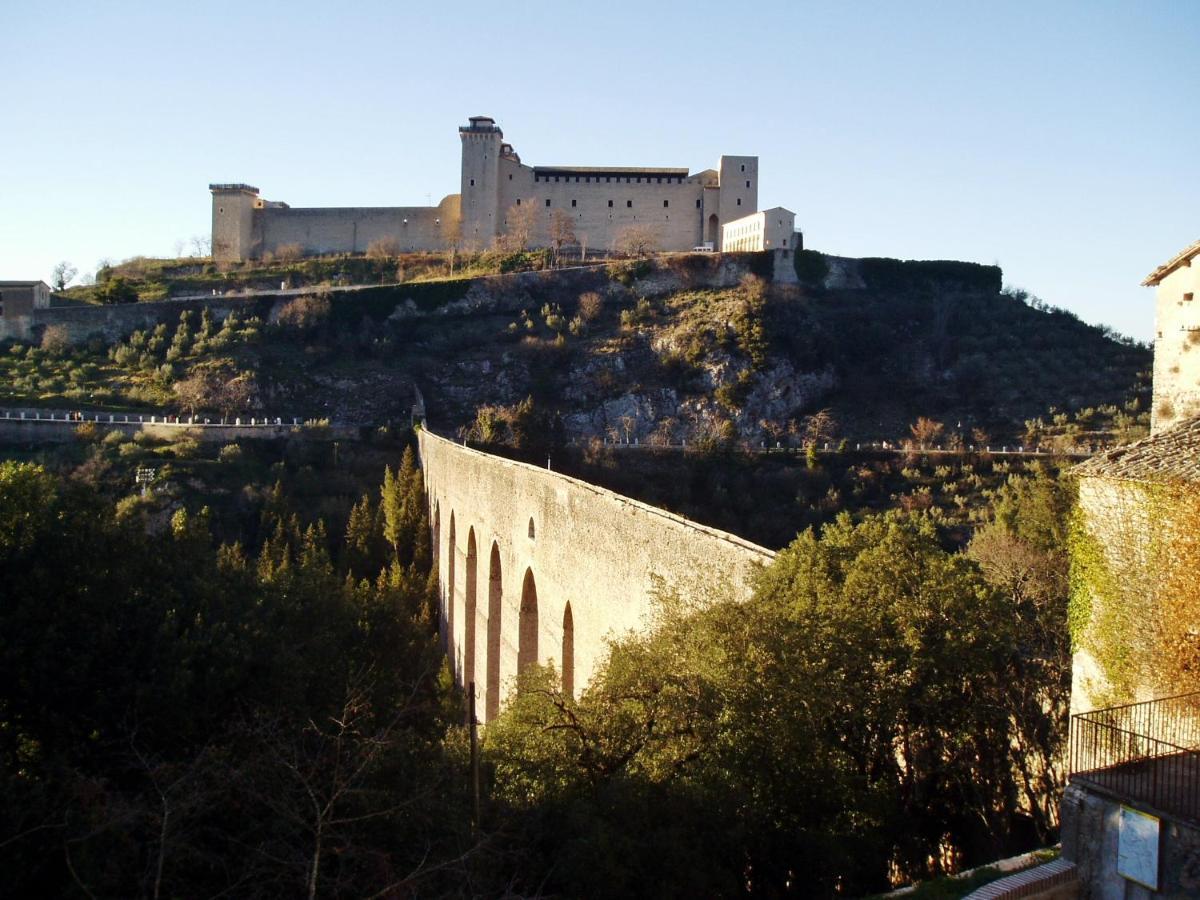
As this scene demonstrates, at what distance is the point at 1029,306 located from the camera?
5669cm

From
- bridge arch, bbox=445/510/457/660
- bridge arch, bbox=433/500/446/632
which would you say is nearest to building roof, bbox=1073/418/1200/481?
bridge arch, bbox=445/510/457/660

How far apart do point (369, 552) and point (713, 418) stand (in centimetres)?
2070

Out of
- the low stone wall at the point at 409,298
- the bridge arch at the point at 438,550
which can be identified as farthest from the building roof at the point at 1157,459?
the low stone wall at the point at 409,298

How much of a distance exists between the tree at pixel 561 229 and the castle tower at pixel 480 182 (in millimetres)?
3184

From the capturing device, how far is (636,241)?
61.3 m

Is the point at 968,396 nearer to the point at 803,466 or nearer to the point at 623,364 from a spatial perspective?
the point at 803,466

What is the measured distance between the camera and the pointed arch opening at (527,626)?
58.4ft

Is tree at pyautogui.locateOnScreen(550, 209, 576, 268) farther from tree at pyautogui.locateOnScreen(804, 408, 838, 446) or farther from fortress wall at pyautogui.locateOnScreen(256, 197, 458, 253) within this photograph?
tree at pyautogui.locateOnScreen(804, 408, 838, 446)

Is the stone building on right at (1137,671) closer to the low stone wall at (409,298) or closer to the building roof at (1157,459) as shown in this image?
the building roof at (1157,459)

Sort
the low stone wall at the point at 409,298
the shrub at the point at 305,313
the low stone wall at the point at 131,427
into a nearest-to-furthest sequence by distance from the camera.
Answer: the low stone wall at the point at 131,427
the low stone wall at the point at 409,298
the shrub at the point at 305,313

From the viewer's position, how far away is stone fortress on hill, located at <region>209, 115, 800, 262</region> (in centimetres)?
6162

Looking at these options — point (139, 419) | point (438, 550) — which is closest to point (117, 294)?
point (139, 419)

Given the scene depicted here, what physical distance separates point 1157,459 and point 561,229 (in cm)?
5711

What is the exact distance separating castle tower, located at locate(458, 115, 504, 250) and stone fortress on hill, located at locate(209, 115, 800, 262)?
0.19 ft
